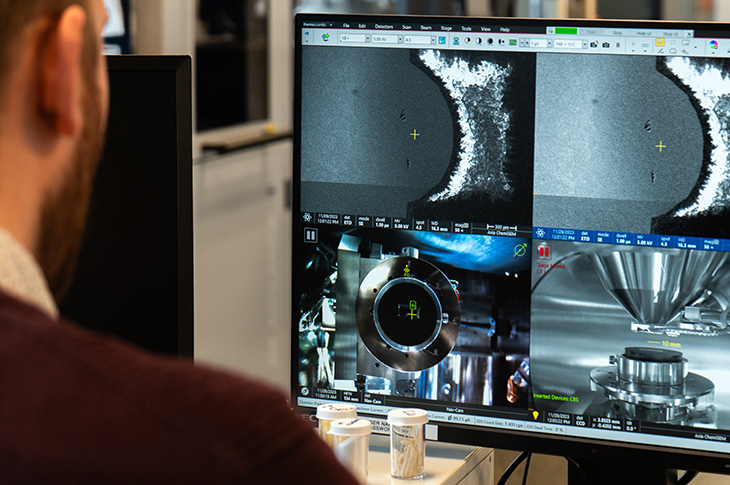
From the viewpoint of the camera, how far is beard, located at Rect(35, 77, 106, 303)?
0.44 metres

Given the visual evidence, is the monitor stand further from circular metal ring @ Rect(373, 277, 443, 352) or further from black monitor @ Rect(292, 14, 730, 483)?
circular metal ring @ Rect(373, 277, 443, 352)

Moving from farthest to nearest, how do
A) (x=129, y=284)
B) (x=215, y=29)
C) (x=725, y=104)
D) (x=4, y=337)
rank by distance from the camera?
(x=215, y=29) → (x=129, y=284) → (x=725, y=104) → (x=4, y=337)

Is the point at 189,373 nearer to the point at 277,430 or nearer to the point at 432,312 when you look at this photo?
the point at 277,430

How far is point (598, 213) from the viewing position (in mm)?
779

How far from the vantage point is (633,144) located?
77 cm

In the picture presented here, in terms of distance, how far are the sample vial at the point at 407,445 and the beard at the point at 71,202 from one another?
1.40 feet

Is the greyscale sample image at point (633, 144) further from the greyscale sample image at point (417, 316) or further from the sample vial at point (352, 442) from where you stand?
the sample vial at point (352, 442)

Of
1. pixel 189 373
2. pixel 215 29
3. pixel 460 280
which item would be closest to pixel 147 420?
pixel 189 373

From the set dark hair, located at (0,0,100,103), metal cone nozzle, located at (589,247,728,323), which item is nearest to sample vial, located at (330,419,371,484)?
metal cone nozzle, located at (589,247,728,323)

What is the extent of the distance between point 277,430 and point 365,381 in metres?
0.52

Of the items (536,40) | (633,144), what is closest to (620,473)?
(633,144)

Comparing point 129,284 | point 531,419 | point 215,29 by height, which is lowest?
point 531,419

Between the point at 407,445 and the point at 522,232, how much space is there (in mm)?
247

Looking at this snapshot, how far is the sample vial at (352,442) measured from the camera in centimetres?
79
